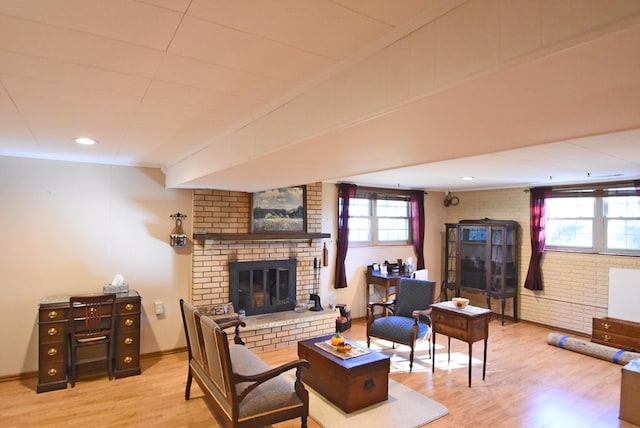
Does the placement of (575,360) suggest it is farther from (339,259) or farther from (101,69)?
(101,69)

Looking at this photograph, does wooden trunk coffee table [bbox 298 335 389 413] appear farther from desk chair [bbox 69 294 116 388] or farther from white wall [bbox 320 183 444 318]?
white wall [bbox 320 183 444 318]

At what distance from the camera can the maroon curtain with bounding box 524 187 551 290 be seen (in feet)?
19.3

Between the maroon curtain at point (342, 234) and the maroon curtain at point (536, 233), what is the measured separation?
2864 mm

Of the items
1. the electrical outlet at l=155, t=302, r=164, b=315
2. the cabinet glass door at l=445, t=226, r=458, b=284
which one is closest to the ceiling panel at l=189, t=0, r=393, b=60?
the electrical outlet at l=155, t=302, r=164, b=315

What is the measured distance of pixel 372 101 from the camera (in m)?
1.34

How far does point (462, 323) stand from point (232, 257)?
2.87 m

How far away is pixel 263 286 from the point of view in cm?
514

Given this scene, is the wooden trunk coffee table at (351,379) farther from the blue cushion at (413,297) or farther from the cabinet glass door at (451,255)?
the cabinet glass door at (451,255)

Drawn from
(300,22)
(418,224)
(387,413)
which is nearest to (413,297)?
(387,413)

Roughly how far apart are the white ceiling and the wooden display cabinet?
365cm

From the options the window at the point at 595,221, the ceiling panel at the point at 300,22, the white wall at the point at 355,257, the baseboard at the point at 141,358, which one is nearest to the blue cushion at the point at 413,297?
the white wall at the point at 355,257

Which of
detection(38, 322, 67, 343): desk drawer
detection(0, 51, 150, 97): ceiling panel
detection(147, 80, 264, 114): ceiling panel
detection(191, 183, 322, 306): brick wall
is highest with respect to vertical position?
detection(0, 51, 150, 97): ceiling panel

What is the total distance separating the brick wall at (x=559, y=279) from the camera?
17.6ft

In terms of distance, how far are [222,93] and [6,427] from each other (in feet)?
10.7
